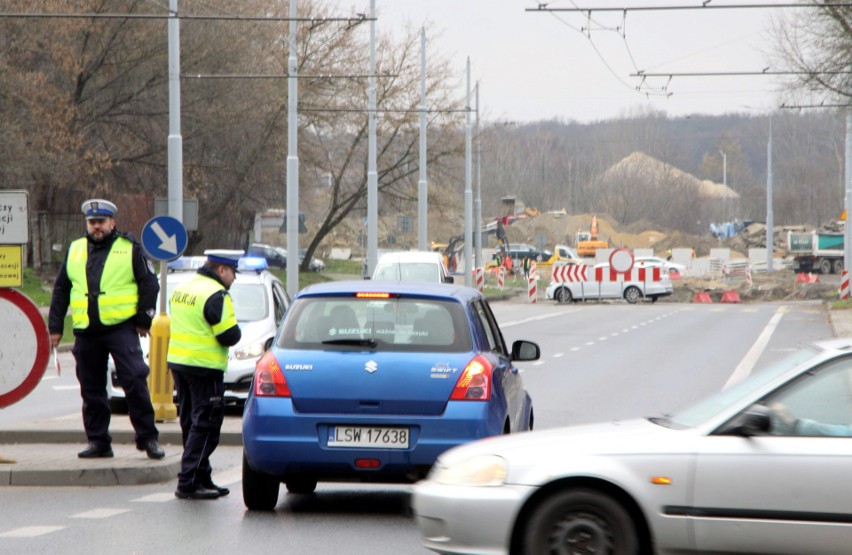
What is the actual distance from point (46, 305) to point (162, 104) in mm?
9605

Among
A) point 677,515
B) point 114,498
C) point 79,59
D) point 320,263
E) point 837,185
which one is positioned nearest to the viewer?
A: point 677,515

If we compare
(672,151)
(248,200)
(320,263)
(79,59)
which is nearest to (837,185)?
(672,151)

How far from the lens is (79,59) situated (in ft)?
137

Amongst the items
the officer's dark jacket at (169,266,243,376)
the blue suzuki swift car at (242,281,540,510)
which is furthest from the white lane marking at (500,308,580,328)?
the blue suzuki swift car at (242,281,540,510)

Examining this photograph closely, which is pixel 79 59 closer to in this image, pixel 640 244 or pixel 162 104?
pixel 162 104

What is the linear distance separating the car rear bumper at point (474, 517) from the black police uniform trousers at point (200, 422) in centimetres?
307

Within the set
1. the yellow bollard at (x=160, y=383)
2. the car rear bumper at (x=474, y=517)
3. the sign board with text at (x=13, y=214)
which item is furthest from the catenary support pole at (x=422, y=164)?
the car rear bumper at (x=474, y=517)

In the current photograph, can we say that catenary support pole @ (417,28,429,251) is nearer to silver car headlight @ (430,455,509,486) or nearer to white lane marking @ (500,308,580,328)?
white lane marking @ (500,308,580,328)

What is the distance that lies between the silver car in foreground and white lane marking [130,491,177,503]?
335 centimetres

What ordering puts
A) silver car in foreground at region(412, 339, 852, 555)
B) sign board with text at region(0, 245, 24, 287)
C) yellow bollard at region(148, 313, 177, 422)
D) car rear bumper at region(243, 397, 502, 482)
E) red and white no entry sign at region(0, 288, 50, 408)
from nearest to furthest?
silver car in foreground at region(412, 339, 852, 555) < car rear bumper at region(243, 397, 502, 482) < red and white no entry sign at region(0, 288, 50, 408) < sign board with text at region(0, 245, 24, 287) < yellow bollard at region(148, 313, 177, 422)

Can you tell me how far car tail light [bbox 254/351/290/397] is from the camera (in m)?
8.86

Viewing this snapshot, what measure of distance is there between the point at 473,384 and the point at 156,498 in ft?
8.04

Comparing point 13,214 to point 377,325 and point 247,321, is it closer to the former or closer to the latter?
point 377,325

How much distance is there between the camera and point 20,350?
10.6 meters
